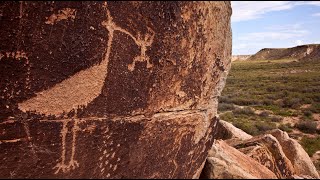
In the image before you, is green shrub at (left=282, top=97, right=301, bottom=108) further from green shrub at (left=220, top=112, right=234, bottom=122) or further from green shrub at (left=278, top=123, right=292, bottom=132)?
green shrub at (left=278, top=123, right=292, bottom=132)

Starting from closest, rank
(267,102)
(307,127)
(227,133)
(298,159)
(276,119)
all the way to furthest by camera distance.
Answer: (298,159) < (227,133) < (307,127) < (276,119) < (267,102)

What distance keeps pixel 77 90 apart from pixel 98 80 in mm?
181

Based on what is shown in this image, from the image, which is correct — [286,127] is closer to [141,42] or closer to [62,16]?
[141,42]

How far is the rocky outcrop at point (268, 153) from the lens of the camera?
4804mm

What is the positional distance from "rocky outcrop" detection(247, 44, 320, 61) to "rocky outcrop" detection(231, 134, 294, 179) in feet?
200

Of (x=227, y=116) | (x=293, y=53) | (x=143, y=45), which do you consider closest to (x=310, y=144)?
(x=227, y=116)

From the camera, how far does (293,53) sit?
73062 millimetres

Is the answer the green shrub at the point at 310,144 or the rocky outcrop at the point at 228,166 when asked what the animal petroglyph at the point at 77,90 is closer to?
the rocky outcrop at the point at 228,166

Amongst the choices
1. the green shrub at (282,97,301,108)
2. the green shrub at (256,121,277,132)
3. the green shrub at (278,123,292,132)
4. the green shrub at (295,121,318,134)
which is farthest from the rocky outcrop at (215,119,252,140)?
the green shrub at (282,97,301,108)

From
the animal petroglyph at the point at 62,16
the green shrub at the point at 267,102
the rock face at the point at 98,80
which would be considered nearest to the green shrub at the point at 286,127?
the green shrub at the point at 267,102

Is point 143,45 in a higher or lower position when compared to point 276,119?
higher

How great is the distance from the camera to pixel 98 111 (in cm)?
297

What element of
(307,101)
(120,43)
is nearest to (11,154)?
(120,43)

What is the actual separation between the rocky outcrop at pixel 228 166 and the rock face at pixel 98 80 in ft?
1.64
